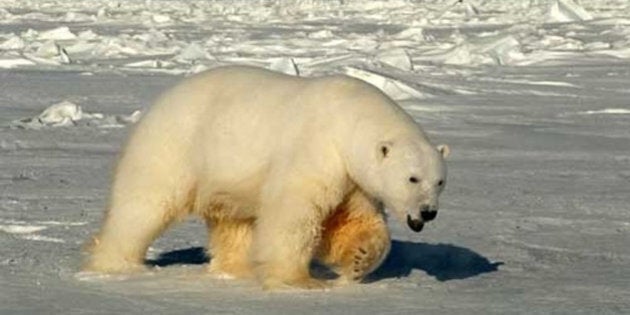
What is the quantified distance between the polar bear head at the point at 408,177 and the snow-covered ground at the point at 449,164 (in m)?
0.31

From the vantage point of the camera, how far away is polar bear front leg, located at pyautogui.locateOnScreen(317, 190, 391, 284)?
17.2 feet

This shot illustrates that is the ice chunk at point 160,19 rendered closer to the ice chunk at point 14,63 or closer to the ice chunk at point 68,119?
the ice chunk at point 14,63

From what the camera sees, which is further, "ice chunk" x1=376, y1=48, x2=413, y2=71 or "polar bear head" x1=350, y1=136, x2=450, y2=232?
"ice chunk" x1=376, y1=48, x2=413, y2=71

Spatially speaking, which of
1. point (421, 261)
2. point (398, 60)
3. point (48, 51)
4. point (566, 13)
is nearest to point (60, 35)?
point (48, 51)

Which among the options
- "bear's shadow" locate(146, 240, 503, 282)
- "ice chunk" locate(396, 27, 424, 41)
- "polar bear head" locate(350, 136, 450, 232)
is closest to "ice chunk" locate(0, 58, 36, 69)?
"ice chunk" locate(396, 27, 424, 41)

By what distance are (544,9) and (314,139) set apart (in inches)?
1303

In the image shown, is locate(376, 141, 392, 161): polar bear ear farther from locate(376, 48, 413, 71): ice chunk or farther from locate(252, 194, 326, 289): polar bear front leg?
locate(376, 48, 413, 71): ice chunk

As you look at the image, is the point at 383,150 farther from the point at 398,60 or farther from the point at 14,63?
the point at 14,63

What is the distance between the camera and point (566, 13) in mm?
32594

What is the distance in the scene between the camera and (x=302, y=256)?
17.0 ft

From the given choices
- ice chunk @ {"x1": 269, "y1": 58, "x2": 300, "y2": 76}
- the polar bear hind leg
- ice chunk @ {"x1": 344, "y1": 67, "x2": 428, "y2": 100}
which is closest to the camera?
the polar bear hind leg

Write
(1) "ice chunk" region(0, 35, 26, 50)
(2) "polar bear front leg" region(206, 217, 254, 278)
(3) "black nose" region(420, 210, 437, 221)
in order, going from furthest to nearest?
(1) "ice chunk" region(0, 35, 26, 50) → (2) "polar bear front leg" region(206, 217, 254, 278) → (3) "black nose" region(420, 210, 437, 221)

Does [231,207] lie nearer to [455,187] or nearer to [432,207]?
[432,207]

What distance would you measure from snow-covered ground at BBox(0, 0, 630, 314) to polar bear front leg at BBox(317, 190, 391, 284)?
0.09 m
